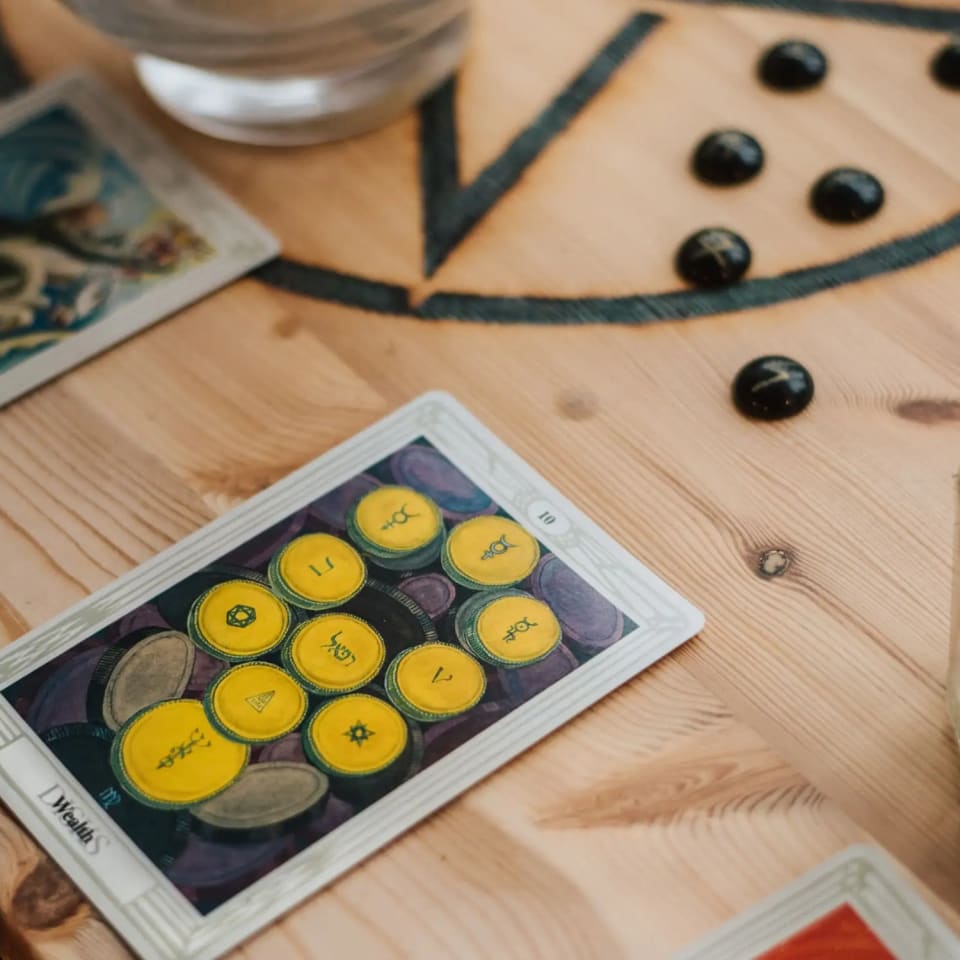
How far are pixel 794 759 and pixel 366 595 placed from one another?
0.20 meters

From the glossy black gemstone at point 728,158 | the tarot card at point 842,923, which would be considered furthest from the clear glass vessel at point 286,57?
the tarot card at point 842,923

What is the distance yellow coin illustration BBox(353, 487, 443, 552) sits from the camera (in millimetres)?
616

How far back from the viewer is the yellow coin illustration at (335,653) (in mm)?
572

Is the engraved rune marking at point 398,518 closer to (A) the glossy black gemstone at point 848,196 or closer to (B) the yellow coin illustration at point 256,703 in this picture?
(B) the yellow coin illustration at point 256,703

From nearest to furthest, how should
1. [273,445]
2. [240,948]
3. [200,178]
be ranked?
[240,948] → [273,445] → [200,178]

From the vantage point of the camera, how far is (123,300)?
0.71 meters

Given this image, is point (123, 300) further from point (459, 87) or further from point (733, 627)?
point (733, 627)

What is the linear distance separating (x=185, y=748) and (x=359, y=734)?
0.07m

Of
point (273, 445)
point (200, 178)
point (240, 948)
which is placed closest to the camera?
point (240, 948)

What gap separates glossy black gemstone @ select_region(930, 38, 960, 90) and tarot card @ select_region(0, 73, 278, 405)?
1.31 feet

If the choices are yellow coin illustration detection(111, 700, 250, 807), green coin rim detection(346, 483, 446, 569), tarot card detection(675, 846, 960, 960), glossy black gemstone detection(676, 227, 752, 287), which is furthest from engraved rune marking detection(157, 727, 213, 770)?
glossy black gemstone detection(676, 227, 752, 287)

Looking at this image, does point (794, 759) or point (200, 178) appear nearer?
point (794, 759)

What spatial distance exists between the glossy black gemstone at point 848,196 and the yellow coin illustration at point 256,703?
39cm

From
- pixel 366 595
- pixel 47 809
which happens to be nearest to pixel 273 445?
pixel 366 595
